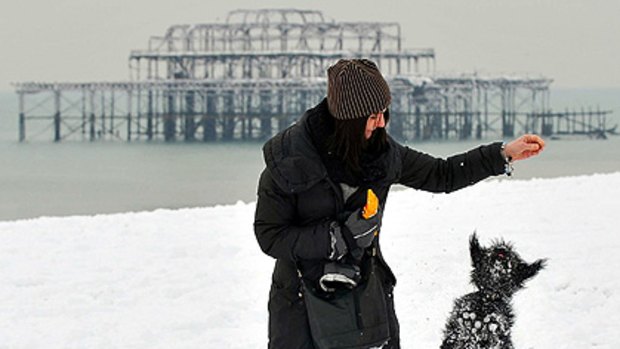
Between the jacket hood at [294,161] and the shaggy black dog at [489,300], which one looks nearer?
the jacket hood at [294,161]

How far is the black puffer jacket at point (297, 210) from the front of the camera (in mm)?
3051

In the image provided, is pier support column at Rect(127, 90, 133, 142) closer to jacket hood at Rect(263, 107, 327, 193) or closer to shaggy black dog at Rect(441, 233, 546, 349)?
shaggy black dog at Rect(441, 233, 546, 349)

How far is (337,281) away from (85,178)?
2366 inches

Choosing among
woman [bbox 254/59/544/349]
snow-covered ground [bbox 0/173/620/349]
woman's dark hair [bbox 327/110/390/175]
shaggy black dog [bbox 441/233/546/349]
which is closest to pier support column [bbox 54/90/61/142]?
snow-covered ground [bbox 0/173/620/349]

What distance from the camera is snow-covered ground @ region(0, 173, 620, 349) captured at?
651 cm

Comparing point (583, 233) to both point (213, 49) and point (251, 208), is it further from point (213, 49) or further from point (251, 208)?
point (213, 49)

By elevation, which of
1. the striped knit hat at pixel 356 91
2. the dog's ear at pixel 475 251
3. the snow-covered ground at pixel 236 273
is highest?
the striped knit hat at pixel 356 91

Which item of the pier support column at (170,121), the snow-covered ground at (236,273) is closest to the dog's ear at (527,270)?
the snow-covered ground at (236,273)

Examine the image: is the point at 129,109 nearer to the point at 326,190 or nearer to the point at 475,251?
A: the point at 475,251

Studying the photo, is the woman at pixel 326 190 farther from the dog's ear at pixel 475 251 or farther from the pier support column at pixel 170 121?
the pier support column at pixel 170 121

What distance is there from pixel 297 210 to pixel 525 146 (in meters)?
0.67

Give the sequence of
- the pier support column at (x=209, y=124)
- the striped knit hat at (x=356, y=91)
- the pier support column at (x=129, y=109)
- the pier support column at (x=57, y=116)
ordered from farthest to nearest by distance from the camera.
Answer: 1. the pier support column at (x=209, y=124)
2. the pier support column at (x=57, y=116)
3. the pier support column at (x=129, y=109)
4. the striped knit hat at (x=356, y=91)

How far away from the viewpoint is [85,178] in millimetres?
62156

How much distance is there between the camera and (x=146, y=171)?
66.1 m
